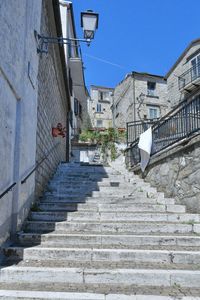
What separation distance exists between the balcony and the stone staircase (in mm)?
14736

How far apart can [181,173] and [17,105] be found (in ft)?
11.7

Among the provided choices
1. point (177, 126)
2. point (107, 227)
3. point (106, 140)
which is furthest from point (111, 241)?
point (106, 140)

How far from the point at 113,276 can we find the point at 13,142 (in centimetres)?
231

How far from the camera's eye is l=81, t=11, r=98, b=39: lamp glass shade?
5.74 m

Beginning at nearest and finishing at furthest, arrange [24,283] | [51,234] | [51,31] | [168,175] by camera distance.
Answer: [24,283]
[51,234]
[168,175]
[51,31]

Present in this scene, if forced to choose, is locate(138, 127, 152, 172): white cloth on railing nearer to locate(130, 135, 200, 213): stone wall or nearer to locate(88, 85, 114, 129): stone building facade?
locate(130, 135, 200, 213): stone wall

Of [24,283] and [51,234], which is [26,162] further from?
[24,283]

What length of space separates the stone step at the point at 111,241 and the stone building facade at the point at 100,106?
103 feet

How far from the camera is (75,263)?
12.2 ft

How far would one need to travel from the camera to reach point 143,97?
84.0 feet

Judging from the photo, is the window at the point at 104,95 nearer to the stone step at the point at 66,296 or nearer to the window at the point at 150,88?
the window at the point at 150,88

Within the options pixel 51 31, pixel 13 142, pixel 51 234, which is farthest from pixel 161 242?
pixel 51 31

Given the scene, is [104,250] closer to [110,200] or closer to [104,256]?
[104,256]

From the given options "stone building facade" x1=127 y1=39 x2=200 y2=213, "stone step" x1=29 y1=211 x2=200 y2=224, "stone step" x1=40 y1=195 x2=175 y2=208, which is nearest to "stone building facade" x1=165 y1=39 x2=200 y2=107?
"stone building facade" x1=127 y1=39 x2=200 y2=213
